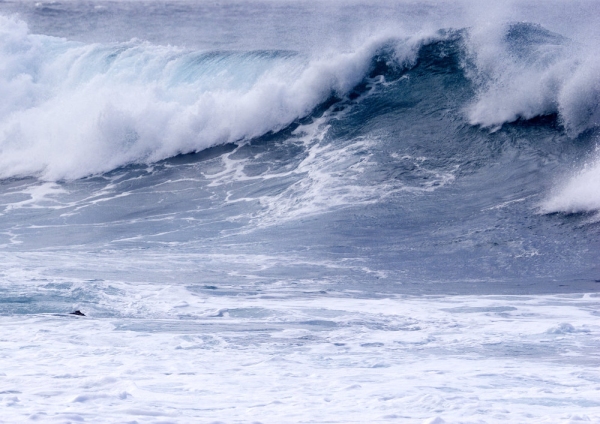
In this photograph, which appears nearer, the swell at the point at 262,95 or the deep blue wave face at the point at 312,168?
the deep blue wave face at the point at 312,168

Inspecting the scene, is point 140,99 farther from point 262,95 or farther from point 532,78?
point 532,78

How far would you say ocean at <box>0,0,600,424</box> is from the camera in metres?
5.49

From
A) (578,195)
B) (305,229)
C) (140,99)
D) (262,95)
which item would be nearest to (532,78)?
(578,195)

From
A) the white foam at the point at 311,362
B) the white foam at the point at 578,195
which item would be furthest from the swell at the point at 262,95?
the white foam at the point at 311,362

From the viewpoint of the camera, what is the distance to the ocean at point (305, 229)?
216 inches

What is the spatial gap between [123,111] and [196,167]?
8.71ft

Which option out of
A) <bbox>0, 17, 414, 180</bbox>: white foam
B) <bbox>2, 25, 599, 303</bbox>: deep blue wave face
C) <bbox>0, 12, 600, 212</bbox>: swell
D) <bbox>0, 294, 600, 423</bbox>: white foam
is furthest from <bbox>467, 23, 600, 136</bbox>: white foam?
<bbox>0, 294, 600, 423</bbox>: white foam

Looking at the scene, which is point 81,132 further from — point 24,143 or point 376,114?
point 376,114

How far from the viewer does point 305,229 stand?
11.4 metres

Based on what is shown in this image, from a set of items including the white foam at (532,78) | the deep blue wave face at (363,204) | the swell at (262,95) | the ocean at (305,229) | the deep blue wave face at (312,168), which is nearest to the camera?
the ocean at (305,229)

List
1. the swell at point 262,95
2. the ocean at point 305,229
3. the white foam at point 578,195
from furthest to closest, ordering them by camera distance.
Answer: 1. the swell at point 262,95
2. the white foam at point 578,195
3. the ocean at point 305,229

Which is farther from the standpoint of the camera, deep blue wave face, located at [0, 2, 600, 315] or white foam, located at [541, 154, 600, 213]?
white foam, located at [541, 154, 600, 213]

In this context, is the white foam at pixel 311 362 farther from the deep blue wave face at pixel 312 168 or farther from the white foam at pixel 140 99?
the white foam at pixel 140 99

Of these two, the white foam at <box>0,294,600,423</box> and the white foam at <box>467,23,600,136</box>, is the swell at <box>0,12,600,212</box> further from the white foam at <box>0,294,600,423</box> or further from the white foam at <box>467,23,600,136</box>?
the white foam at <box>0,294,600,423</box>
